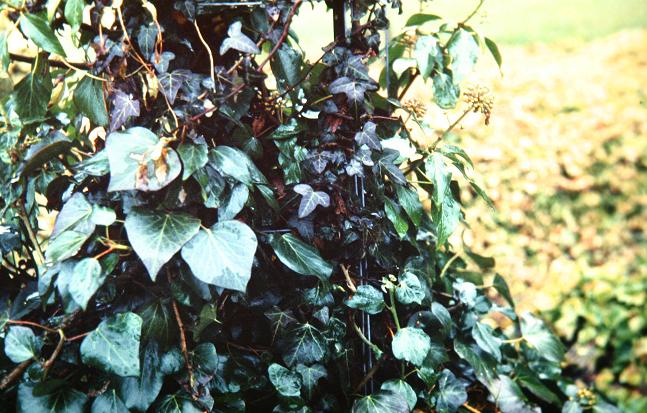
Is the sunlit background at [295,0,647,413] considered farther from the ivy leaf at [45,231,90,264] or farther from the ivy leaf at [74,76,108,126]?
the ivy leaf at [45,231,90,264]

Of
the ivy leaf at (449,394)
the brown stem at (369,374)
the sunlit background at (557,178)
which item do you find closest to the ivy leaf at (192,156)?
the brown stem at (369,374)

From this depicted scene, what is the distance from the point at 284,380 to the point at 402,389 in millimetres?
254

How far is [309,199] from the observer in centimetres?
114

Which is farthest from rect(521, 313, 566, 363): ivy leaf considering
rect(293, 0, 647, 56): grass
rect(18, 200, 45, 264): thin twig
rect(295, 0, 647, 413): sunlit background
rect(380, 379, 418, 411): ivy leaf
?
rect(293, 0, 647, 56): grass

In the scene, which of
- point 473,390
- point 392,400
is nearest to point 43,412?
point 392,400

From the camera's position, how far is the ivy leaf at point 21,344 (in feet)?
3.38

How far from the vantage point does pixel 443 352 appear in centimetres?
131

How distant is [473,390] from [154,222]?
0.98 metres

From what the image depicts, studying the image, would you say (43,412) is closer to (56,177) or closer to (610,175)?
(56,177)

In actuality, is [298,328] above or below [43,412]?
above

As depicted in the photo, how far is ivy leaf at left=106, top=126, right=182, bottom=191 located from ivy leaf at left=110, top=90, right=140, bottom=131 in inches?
4.1

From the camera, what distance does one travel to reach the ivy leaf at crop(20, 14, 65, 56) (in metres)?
1.04

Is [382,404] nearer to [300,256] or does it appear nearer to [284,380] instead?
[284,380]

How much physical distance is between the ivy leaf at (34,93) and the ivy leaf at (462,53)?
2.83 feet
